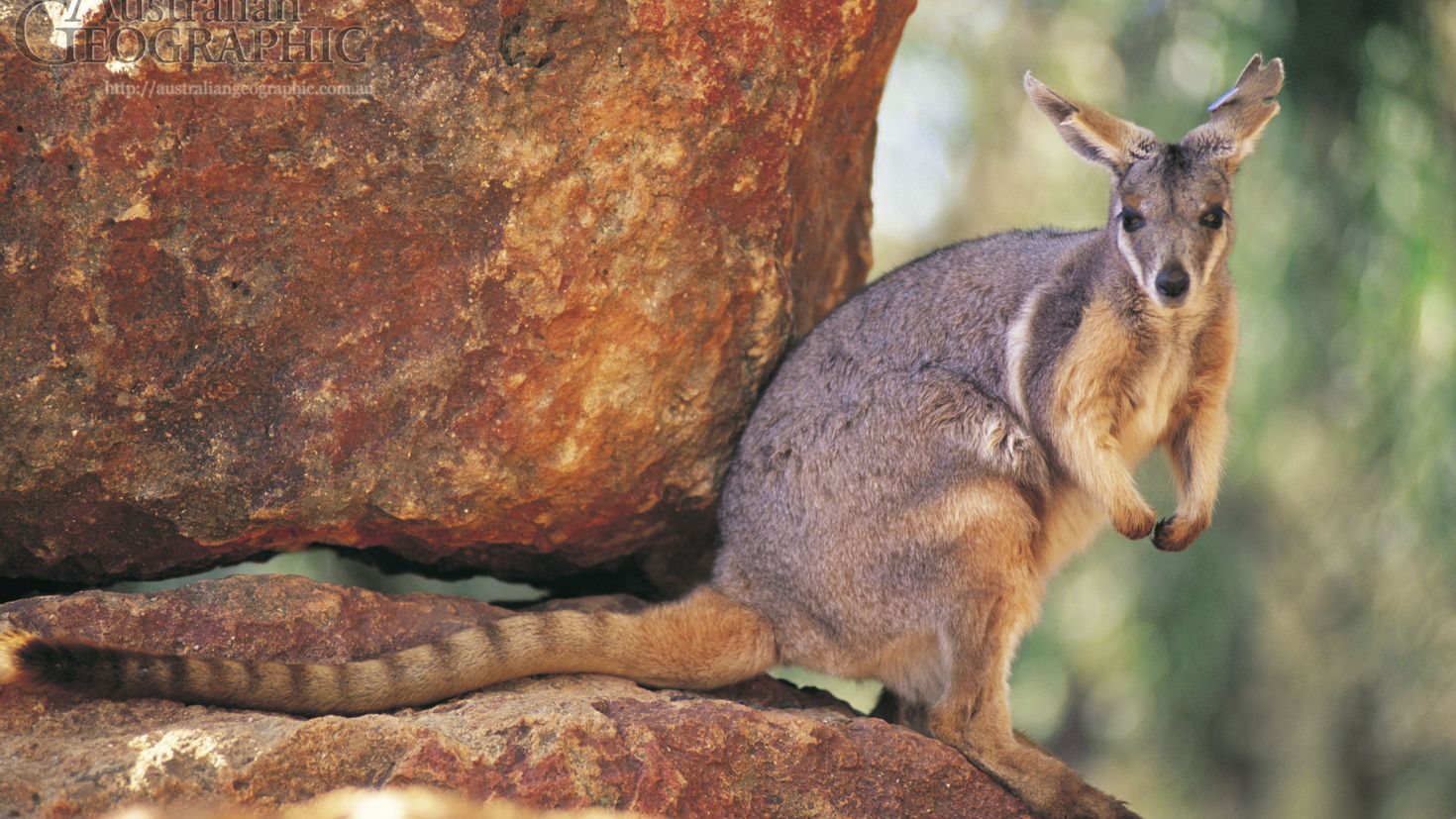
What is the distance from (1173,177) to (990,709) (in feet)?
5.56

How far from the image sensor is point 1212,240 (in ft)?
13.3

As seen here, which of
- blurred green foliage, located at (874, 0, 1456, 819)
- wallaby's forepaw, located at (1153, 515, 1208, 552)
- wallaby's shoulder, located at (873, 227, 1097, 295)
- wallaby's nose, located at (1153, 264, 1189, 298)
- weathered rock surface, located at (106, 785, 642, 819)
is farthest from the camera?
blurred green foliage, located at (874, 0, 1456, 819)

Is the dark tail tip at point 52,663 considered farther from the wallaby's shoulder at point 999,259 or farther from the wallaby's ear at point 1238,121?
the wallaby's ear at point 1238,121

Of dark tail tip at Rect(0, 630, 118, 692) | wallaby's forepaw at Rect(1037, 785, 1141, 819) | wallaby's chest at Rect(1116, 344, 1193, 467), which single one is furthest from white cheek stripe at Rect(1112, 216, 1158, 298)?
dark tail tip at Rect(0, 630, 118, 692)

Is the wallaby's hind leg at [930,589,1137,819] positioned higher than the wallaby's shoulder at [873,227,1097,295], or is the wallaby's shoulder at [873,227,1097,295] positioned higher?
the wallaby's shoulder at [873,227,1097,295]

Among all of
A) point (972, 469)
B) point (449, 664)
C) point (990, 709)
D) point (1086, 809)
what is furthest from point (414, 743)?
point (1086, 809)

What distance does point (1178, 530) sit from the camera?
4422mm

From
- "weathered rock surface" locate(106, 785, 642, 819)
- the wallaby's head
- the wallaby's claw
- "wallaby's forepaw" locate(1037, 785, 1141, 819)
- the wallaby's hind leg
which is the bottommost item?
"weathered rock surface" locate(106, 785, 642, 819)

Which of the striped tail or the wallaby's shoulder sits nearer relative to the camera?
the striped tail

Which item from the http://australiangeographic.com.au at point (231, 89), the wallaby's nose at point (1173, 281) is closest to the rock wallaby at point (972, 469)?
the wallaby's nose at point (1173, 281)

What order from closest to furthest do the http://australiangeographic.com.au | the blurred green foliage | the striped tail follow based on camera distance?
the striped tail → the http://australiangeographic.com.au → the blurred green foliage

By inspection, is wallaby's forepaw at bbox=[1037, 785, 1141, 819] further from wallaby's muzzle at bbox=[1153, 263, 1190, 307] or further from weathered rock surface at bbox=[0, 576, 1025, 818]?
wallaby's muzzle at bbox=[1153, 263, 1190, 307]

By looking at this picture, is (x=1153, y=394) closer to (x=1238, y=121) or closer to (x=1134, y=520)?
(x=1134, y=520)

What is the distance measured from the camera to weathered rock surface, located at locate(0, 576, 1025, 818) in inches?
125
